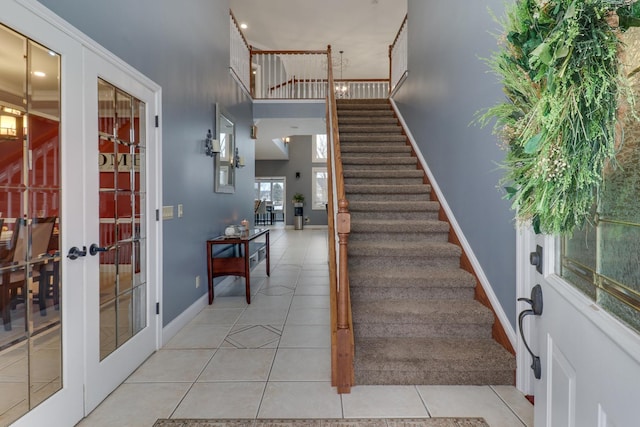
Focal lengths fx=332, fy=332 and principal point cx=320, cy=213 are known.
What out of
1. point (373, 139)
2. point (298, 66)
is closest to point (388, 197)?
point (373, 139)

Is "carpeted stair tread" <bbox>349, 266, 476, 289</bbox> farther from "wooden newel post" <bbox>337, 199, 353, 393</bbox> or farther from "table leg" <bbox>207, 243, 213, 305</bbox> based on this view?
"table leg" <bbox>207, 243, 213, 305</bbox>

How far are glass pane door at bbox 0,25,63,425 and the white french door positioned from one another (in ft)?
7.03

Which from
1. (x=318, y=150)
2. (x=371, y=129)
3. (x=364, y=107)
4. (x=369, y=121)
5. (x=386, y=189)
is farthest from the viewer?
(x=318, y=150)

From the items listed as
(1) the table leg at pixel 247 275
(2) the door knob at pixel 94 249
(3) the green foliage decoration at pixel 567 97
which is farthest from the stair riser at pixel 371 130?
(3) the green foliage decoration at pixel 567 97

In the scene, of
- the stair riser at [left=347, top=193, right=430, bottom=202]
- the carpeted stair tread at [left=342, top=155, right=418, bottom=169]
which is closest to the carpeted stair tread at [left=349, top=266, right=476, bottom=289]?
the stair riser at [left=347, top=193, right=430, bottom=202]

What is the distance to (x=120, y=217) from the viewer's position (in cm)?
228

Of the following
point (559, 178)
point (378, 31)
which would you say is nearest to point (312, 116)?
point (378, 31)

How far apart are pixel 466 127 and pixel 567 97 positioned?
2381 millimetres

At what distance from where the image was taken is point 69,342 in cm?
176

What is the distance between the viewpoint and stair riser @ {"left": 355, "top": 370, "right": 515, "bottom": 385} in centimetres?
217

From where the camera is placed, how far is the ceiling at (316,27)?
22.9 ft

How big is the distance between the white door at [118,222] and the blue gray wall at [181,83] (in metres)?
0.18

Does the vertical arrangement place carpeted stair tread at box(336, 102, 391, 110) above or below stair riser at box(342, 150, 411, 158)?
above

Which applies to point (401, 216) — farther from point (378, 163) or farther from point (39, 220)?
point (39, 220)
